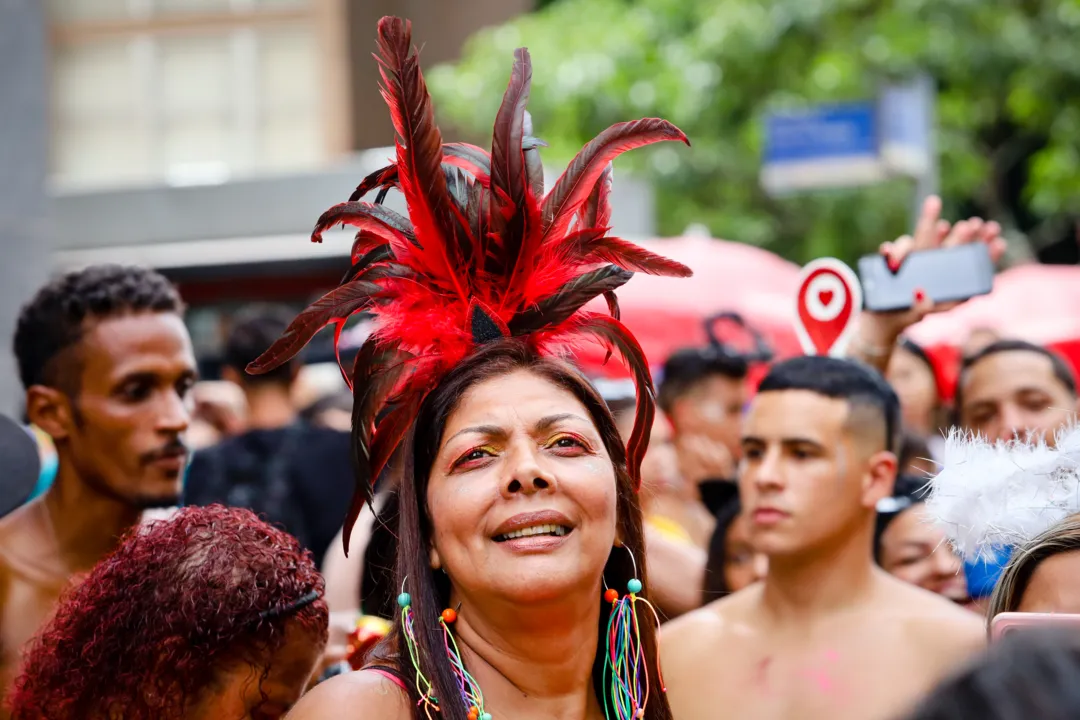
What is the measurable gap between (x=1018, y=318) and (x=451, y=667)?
6.46m

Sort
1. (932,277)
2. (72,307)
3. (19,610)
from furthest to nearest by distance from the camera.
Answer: (932,277) < (72,307) < (19,610)

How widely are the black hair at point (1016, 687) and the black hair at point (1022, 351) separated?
14.3ft

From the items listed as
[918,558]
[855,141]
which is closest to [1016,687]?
[918,558]

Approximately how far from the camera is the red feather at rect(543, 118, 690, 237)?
2.52 m

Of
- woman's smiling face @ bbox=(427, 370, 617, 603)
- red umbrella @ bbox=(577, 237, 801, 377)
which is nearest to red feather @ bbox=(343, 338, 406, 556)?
woman's smiling face @ bbox=(427, 370, 617, 603)

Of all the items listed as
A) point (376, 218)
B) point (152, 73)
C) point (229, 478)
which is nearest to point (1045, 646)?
point (376, 218)

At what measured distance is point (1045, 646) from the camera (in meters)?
0.98

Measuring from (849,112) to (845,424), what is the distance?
17.5 feet

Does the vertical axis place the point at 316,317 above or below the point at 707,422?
above

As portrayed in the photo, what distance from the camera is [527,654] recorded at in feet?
7.66

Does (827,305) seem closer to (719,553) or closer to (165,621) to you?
(719,553)

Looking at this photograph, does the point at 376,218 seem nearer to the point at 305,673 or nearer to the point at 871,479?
the point at 305,673

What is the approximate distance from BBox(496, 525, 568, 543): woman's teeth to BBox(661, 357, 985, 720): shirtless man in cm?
124

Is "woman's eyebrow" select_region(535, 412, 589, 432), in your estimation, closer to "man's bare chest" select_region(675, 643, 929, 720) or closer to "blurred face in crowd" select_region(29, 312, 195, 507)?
"man's bare chest" select_region(675, 643, 929, 720)
